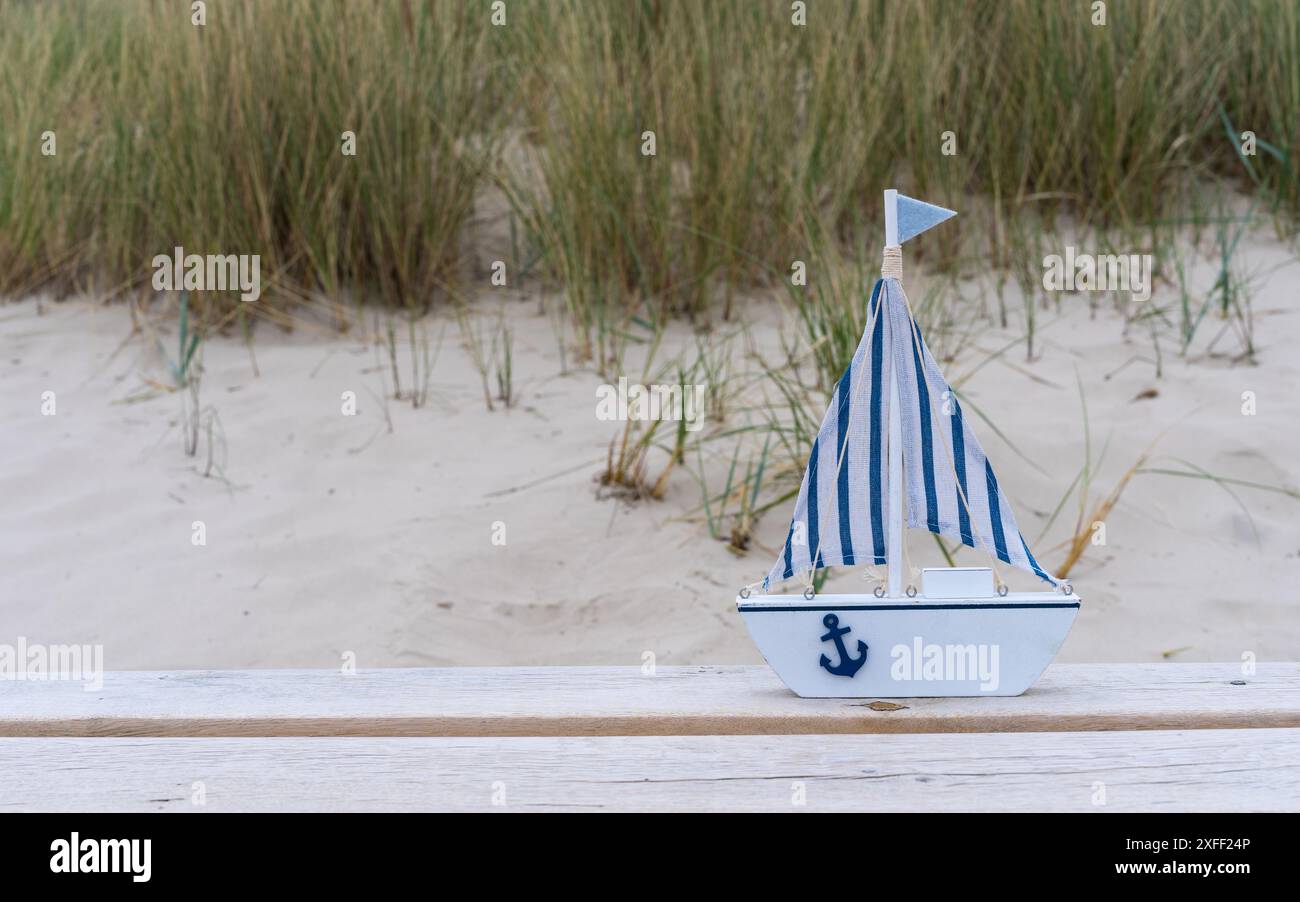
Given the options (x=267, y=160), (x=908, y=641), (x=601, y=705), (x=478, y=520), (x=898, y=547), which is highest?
(x=267, y=160)

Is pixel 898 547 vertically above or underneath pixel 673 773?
above

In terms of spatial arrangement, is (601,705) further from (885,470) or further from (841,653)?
(885,470)

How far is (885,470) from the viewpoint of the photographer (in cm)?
162

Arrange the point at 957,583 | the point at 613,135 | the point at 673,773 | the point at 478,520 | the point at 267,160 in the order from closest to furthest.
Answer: the point at 673,773
the point at 957,583
the point at 478,520
the point at 613,135
the point at 267,160

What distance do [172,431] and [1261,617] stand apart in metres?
2.75

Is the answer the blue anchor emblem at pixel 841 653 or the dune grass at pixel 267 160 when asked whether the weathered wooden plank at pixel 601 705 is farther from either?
the dune grass at pixel 267 160

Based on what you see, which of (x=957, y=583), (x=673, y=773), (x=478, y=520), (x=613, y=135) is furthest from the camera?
(x=613, y=135)

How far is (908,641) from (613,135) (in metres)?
2.65

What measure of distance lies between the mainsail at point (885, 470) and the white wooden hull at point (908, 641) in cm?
6

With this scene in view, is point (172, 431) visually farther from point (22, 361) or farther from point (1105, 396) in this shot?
point (1105, 396)

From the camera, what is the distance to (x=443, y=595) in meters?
2.65

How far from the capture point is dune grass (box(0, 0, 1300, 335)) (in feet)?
12.9

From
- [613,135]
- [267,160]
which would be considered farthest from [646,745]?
[267,160]

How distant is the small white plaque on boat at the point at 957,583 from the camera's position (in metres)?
1.57
